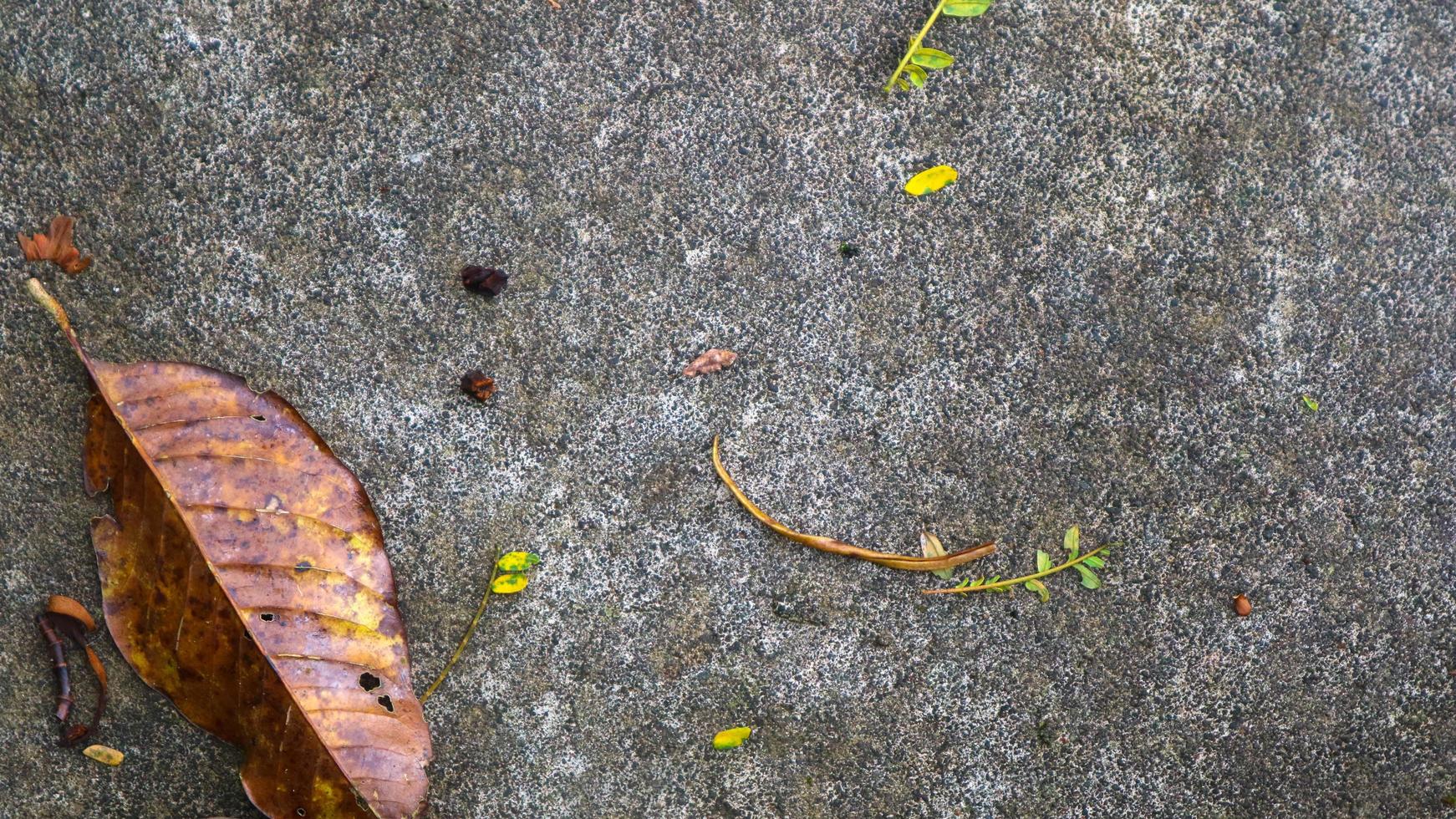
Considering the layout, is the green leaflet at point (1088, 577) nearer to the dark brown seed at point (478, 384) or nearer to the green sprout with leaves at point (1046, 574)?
the green sprout with leaves at point (1046, 574)

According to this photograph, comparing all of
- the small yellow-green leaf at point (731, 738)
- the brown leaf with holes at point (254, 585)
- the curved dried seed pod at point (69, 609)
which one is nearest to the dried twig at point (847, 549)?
the small yellow-green leaf at point (731, 738)

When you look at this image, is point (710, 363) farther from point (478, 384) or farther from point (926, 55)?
point (926, 55)

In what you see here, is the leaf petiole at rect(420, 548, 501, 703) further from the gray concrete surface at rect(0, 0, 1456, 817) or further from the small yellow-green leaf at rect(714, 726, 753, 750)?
the small yellow-green leaf at rect(714, 726, 753, 750)

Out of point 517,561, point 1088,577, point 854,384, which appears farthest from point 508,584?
point 1088,577

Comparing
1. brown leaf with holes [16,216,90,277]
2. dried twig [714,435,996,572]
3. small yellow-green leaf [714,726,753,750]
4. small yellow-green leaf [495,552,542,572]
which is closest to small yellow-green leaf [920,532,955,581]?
dried twig [714,435,996,572]

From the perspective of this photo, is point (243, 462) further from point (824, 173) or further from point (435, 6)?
point (824, 173)
